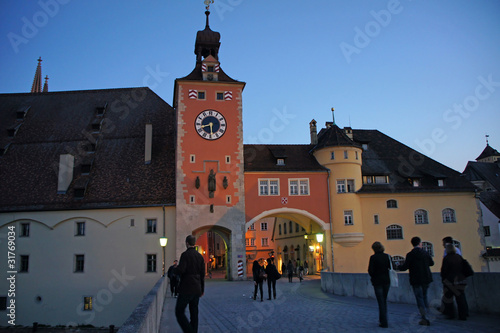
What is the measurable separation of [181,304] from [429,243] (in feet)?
105

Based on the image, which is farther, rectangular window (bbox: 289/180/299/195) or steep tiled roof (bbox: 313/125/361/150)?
steep tiled roof (bbox: 313/125/361/150)

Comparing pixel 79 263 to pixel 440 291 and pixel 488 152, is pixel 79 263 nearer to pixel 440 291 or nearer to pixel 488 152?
pixel 440 291

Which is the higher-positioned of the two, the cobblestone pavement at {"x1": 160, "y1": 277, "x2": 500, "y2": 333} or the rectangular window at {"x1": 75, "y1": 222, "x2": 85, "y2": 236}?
the rectangular window at {"x1": 75, "y1": 222, "x2": 85, "y2": 236}

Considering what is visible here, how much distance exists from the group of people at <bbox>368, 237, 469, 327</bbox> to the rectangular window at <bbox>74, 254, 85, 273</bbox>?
86.5ft

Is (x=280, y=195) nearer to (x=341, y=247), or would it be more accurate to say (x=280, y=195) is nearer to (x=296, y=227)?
(x=341, y=247)

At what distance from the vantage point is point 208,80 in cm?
3453

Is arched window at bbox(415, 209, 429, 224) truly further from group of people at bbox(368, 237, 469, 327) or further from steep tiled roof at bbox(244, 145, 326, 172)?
group of people at bbox(368, 237, 469, 327)

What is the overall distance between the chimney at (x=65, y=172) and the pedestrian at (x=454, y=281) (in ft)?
95.9

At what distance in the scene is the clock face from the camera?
111 ft

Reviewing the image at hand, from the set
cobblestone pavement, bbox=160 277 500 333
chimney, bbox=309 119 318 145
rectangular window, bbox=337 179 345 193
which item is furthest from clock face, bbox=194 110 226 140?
cobblestone pavement, bbox=160 277 500 333

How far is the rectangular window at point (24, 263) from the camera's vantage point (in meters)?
31.5

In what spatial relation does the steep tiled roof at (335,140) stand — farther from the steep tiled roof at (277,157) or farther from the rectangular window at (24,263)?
the rectangular window at (24,263)

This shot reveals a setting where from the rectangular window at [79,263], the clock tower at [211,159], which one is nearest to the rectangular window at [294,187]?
the clock tower at [211,159]

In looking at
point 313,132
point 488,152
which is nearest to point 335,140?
point 313,132
